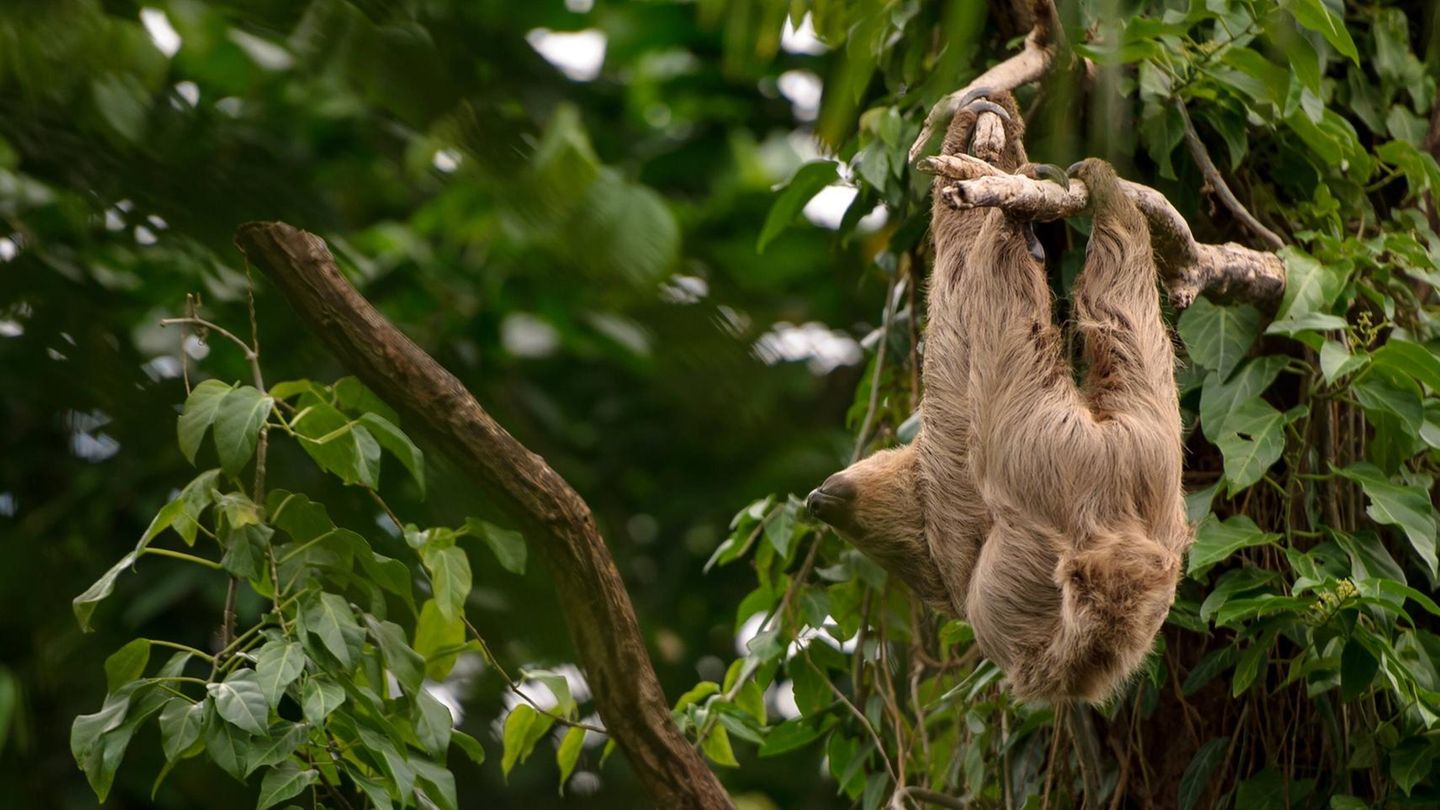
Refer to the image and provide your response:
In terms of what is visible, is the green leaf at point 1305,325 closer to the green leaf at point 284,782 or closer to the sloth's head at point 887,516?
the sloth's head at point 887,516

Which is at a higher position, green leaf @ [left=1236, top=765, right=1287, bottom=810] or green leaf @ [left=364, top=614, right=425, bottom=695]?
green leaf @ [left=364, top=614, right=425, bottom=695]

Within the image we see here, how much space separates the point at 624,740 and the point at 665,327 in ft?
8.55

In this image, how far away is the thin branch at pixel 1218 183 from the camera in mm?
3900

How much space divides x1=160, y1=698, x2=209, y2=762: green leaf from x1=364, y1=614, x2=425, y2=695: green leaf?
45 cm

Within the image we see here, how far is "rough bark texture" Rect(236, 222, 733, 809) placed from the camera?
6.44ft

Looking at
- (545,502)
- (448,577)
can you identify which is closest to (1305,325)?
(545,502)

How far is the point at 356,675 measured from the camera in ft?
11.2

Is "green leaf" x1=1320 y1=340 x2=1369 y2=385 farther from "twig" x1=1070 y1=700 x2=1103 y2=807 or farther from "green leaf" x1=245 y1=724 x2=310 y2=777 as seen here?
"green leaf" x1=245 y1=724 x2=310 y2=777

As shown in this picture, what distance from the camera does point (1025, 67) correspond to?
360 centimetres

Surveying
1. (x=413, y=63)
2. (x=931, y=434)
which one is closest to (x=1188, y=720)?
(x=931, y=434)

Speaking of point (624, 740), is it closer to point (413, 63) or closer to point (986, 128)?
point (986, 128)

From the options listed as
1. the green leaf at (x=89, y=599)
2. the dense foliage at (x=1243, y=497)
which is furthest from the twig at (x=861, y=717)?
the green leaf at (x=89, y=599)

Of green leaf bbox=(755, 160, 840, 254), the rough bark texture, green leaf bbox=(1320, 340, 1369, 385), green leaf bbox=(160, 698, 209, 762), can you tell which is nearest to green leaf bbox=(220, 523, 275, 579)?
green leaf bbox=(160, 698, 209, 762)

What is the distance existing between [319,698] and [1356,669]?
7.60 feet
